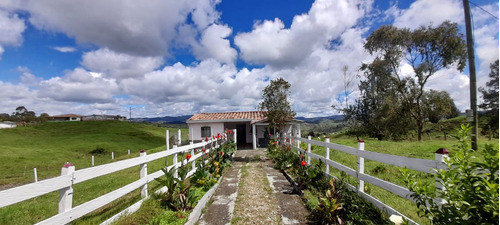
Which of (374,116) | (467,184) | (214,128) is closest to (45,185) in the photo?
(467,184)

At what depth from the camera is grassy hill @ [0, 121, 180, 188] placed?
69.9 ft

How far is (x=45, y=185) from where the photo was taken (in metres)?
2.17

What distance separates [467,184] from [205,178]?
4.90 metres

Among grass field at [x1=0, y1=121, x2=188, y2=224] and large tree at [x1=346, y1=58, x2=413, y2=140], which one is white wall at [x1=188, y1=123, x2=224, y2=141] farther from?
large tree at [x1=346, y1=58, x2=413, y2=140]

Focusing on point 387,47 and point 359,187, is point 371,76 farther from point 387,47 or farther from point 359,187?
point 359,187

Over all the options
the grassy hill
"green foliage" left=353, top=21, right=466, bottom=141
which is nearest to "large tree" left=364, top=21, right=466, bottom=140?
"green foliage" left=353, top=21, right=466, bottom=141

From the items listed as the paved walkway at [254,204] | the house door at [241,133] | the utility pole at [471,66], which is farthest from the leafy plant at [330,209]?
the house door at [241,133]

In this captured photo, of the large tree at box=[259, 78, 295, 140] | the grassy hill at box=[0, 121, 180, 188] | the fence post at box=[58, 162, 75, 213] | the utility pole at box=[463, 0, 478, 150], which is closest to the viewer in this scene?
the fence post at box=[58, 162, 75, 213]

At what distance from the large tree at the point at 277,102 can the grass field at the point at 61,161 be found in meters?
5.97

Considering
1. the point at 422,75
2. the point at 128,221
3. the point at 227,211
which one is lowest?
the point at 227,211

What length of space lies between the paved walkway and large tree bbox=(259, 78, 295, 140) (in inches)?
190

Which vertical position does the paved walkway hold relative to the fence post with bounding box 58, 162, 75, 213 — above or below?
below

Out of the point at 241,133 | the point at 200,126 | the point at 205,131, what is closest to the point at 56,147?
the point at 200,126

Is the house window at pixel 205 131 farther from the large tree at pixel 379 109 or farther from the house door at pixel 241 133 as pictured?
the large tree at pixel 379 109
